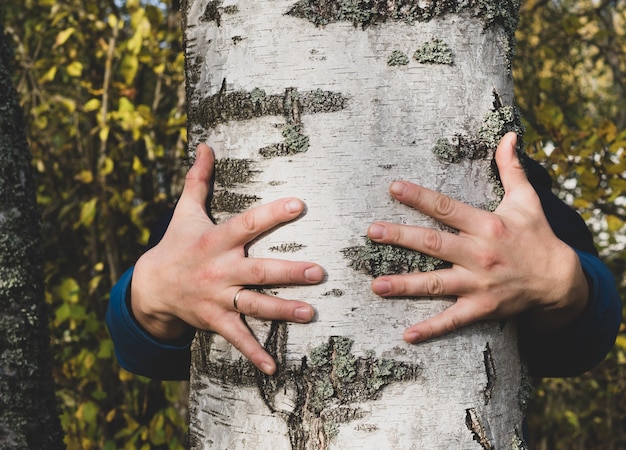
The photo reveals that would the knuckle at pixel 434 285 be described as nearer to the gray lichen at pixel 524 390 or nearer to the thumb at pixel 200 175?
the gray lichen at pixel 524 390

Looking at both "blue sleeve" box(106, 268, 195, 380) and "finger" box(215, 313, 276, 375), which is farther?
"blue sleeve" box(106, 268, 195, 380)

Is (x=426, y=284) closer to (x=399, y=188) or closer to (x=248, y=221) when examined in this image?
(x=399, y=188)

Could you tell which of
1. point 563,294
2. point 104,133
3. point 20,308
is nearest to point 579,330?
point 563,294

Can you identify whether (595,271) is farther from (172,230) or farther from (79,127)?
(79,127)

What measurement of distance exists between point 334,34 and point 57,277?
3.35m

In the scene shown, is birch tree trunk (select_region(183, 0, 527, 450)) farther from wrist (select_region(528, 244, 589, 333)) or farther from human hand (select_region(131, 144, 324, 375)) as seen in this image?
→ wrist (select_region(528, 244, 589, 333))

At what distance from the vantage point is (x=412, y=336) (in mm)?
915

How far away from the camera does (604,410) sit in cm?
525

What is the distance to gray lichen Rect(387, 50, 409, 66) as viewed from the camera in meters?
0.95

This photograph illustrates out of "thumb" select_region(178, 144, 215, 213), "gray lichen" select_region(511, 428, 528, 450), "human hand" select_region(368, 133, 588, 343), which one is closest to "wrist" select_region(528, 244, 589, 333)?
"human hand" select_region(368, 133, 588, 343)

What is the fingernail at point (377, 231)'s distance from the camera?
92 centimetres

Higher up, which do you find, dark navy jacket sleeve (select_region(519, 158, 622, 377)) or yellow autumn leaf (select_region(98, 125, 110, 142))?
yellow autumn leaf (select_region(98, 125, 110, 142))

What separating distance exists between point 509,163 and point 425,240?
0.66 feet

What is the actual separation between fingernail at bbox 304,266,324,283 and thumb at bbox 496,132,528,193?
34cm
